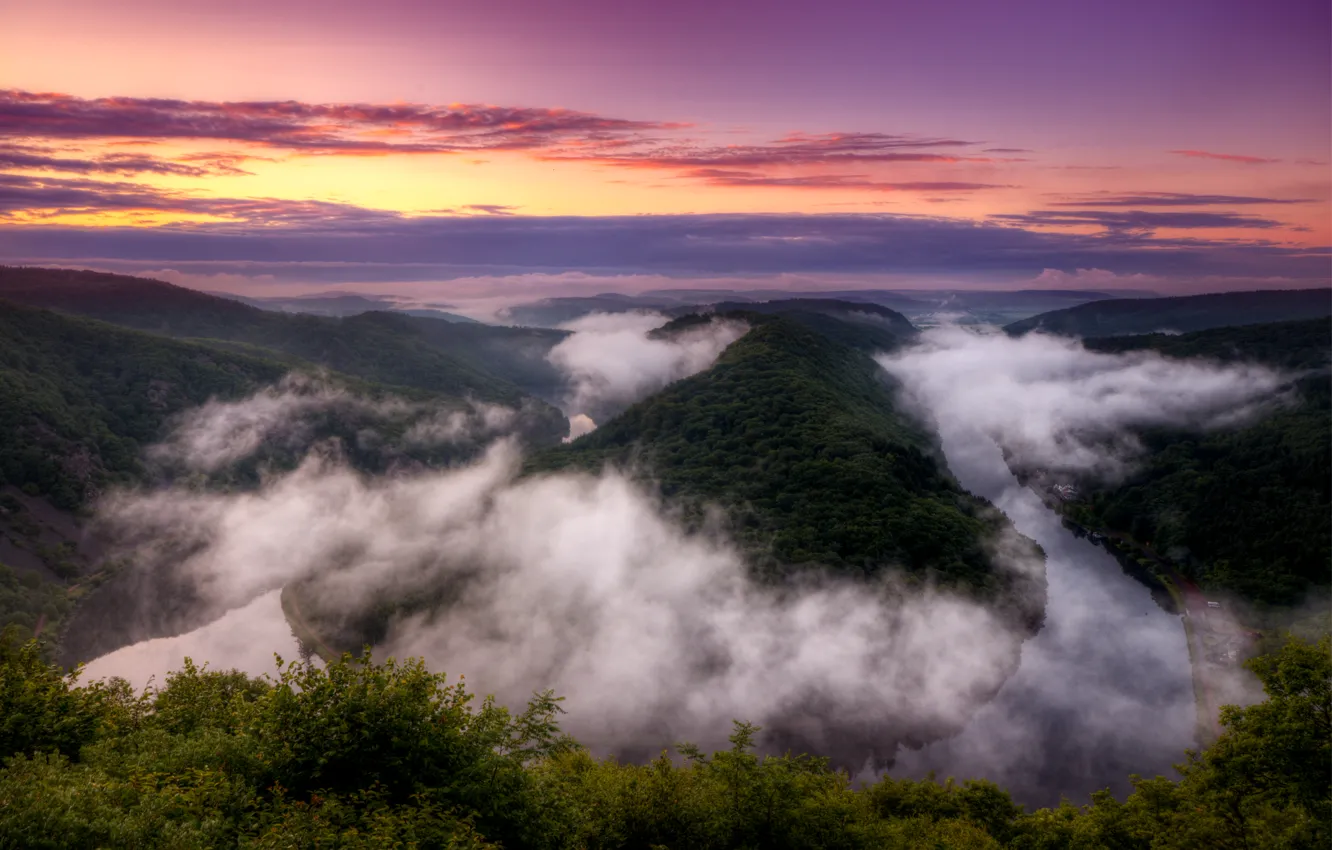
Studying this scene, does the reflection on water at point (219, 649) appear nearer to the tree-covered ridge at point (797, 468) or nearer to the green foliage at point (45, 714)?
the tree-covered ridge at point (797, 468)

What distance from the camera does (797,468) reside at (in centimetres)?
12594

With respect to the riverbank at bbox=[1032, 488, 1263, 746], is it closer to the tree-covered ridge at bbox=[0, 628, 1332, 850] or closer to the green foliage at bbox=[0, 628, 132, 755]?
the tree-covered ridge at bbox=[0, 628, 1332, 850]

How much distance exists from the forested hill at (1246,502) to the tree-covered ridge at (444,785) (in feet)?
344

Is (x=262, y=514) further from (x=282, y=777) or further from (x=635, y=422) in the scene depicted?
(x=282, y=777)

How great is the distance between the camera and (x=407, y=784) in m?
29.8

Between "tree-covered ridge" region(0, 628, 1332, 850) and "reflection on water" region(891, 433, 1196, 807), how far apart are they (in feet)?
148

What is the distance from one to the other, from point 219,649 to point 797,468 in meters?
102

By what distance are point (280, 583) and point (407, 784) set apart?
149 m

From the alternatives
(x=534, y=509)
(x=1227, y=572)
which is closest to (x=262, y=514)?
(x=534, y=509)

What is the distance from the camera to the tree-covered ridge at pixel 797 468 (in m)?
109

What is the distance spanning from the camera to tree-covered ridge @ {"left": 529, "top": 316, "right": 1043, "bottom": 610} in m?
109

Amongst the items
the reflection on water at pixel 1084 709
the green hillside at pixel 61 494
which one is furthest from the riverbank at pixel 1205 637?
the green hillside at pixel 61 494

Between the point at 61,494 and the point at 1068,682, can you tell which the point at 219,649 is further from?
the point at 1068,682

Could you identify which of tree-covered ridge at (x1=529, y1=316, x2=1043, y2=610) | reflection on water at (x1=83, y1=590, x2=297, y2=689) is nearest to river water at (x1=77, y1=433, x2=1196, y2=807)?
reflection on water at (x1=83, y1=590, x2=297, y2=689)
